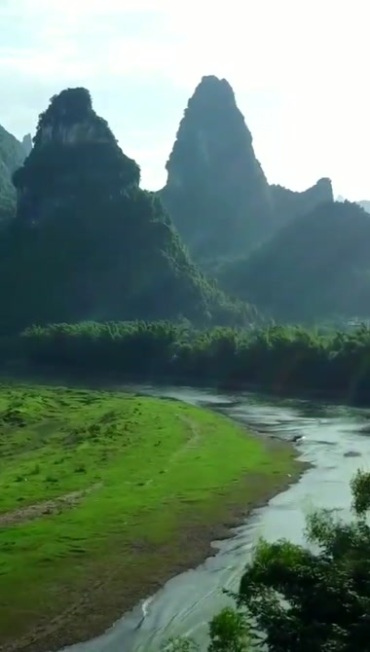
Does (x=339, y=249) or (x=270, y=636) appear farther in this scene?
(x=339, y=249)

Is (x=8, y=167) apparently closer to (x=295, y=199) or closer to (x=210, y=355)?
(x=295, y=199)

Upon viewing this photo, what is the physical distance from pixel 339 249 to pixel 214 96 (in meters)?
42.6

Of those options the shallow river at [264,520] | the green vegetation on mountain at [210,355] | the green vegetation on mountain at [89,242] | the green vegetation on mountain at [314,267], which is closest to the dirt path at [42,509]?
the shallow river at [264,520]

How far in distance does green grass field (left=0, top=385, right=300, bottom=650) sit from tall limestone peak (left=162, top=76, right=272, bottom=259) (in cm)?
11679

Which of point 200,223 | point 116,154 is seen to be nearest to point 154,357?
point 116,154

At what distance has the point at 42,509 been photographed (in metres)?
23.5

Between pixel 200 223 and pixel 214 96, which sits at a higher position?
pixel 214 96

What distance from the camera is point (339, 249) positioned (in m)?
137

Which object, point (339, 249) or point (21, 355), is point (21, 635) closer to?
point (21, 355)

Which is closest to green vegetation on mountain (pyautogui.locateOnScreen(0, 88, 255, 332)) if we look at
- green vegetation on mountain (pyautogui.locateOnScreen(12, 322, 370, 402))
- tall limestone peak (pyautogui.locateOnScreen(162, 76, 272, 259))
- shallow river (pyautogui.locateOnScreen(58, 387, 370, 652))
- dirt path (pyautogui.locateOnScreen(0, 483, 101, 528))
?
green vegetation on mountain (pyautogui.locateOnScreen(12, 322, 370, 402))

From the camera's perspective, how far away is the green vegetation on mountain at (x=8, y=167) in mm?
140150

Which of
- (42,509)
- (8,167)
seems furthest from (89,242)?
(42,509)

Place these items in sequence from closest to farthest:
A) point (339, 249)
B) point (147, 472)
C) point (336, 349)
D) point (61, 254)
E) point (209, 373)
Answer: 1. point (147, 472)
2. point (336, 349)
3. point (209, 373)
4. point (61, 254)
5. point (339, 249)

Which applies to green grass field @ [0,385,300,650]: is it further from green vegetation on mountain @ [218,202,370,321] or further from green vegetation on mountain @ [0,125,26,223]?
green vegetation on mountain @ [0,125,26,223]
